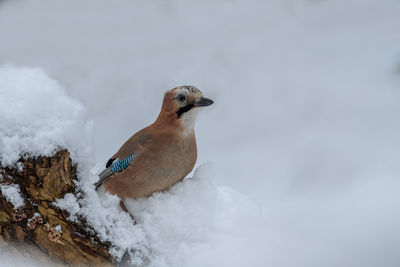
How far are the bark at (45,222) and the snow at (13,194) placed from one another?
0.02 meters

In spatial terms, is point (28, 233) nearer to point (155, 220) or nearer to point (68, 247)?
point (68, 247)

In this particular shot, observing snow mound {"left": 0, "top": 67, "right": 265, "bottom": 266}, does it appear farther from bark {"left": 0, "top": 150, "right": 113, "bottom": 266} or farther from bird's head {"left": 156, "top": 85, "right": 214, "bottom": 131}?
bird's head {"left": 156, "top": 85, "right": 214, "bottom": 131}

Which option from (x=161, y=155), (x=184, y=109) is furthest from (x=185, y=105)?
(x=161, y=155)

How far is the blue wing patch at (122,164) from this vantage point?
279 cm

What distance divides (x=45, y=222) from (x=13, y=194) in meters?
0.19

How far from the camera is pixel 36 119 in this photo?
203 centimetres

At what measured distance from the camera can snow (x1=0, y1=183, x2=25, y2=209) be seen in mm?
1954

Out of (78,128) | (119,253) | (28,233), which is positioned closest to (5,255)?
(28,233)

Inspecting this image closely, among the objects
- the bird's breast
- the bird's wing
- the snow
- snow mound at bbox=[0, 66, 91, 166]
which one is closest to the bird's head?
the bird's breast

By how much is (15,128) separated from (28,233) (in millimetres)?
466

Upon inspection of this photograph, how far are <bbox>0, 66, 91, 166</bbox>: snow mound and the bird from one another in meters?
0.57

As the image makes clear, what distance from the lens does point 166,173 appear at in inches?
105

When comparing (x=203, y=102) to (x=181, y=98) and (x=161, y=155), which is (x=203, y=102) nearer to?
(x=181, y=98)

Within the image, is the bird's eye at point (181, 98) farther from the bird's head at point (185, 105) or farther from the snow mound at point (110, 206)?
the snow mound at point (110, 206)
